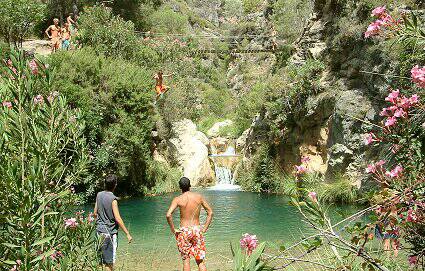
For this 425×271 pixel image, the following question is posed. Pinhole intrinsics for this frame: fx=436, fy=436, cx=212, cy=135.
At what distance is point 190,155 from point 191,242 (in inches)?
728

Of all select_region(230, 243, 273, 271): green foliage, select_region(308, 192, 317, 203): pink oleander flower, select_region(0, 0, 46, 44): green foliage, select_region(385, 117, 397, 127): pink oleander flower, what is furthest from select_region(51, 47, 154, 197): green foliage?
select_region(230, 243, 273, 271): green foliage

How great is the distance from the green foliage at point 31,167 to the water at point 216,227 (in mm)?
2112

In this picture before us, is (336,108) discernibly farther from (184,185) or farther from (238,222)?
(184,185)

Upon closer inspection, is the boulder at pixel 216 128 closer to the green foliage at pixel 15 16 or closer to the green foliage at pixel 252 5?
the green foliage at pixel 15 16

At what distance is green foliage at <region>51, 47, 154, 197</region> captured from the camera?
677 inches

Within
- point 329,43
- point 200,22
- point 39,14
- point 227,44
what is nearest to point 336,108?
point 329,43

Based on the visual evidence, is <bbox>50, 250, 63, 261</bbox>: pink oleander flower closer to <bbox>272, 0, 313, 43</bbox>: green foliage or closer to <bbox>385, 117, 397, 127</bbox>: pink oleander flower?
<bbox>385, 117, 397, 127</bbox>: pink oleander flower

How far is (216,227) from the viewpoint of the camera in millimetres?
11406

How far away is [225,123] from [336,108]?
1883cm

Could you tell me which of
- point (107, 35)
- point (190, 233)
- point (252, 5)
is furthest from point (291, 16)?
point (190, 233)

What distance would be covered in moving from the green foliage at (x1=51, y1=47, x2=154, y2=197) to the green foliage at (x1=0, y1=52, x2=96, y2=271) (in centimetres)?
1433

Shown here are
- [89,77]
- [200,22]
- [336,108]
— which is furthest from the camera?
[200,22]

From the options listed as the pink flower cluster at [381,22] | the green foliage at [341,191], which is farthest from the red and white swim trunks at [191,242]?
the green foliage at [341,191]

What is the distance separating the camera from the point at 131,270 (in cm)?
693
